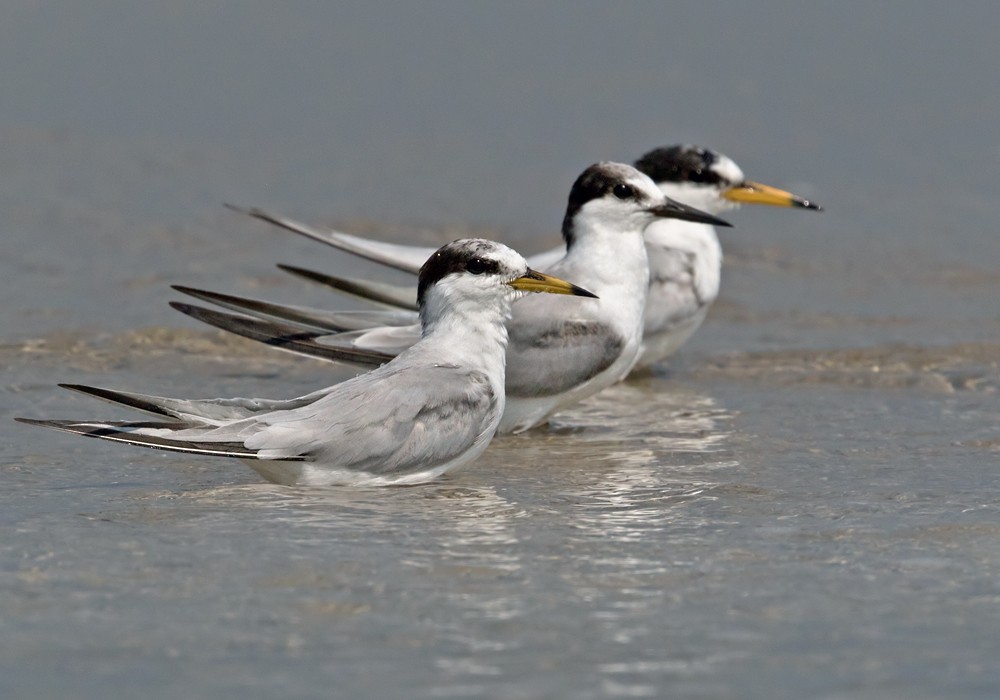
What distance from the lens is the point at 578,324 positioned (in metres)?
6.24

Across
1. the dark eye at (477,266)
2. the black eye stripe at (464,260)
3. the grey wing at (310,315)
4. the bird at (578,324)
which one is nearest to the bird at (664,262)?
the grey wing at (310,315)

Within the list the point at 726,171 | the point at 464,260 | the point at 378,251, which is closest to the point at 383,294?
the point at 378,251

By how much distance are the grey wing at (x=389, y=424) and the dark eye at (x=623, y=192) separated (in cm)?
172

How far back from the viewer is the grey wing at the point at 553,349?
20.0 feet

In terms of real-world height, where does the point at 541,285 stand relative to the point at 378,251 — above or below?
below

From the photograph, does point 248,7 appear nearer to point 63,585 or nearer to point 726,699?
point 63,585

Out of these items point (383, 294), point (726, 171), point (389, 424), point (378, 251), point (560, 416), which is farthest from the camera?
point (726, 171)

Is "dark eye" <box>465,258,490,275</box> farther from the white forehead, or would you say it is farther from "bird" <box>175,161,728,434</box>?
the white forehead

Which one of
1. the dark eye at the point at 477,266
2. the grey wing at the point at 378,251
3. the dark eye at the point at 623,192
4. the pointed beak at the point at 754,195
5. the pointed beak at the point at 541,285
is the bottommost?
the pointed beak at the point at 541,285

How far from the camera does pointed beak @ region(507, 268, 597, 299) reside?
558 centimetres

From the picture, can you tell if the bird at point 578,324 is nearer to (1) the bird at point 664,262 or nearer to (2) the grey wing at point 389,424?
(1) the bird at point 664,262

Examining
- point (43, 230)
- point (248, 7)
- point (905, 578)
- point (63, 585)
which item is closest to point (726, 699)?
point (905, 578)

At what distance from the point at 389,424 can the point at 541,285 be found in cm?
88

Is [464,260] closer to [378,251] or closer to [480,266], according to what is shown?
[480,266]
